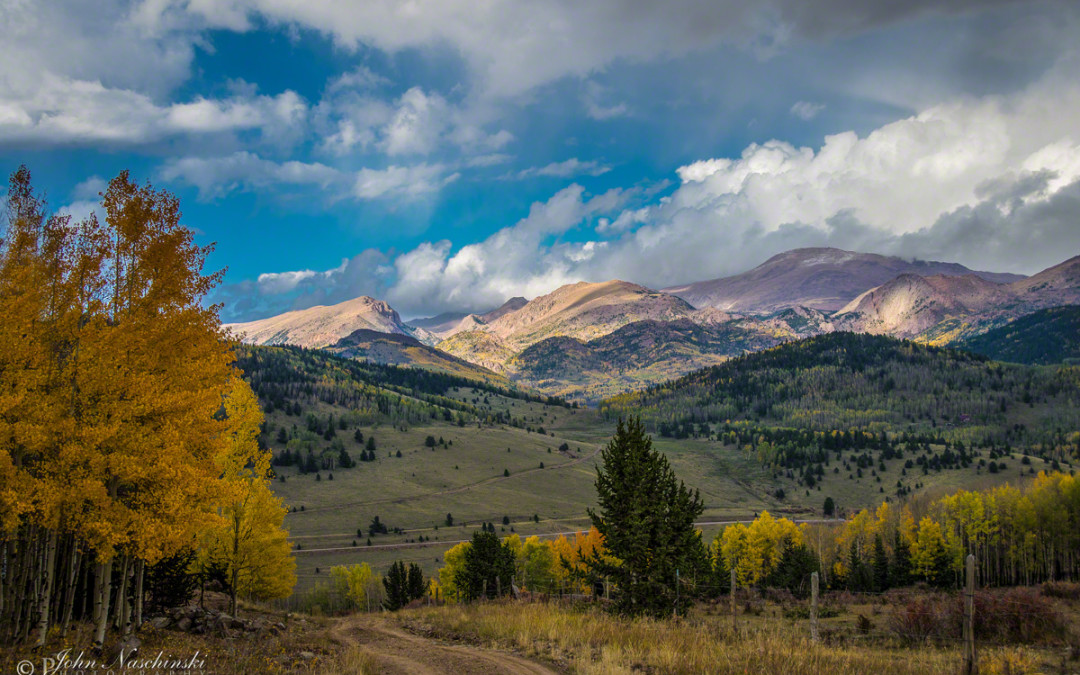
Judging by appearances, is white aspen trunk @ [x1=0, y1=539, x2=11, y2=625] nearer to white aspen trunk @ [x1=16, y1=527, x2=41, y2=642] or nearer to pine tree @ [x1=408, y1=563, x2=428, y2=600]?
white aspen trunk @ [x1=16, y1=527, x2=41, y2=642]

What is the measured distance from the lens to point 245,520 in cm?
3869

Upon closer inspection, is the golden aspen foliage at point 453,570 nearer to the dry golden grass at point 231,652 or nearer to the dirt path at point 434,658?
the dirt path at point 434,658

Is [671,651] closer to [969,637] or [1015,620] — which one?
[969,637]

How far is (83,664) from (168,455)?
542cm

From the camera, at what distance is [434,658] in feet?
59.4

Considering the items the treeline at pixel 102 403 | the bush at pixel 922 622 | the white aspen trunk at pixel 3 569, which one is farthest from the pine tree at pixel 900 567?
the white aspen trunk at pixel 3 569

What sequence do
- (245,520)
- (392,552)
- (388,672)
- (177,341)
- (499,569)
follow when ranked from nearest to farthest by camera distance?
(388,672) < (177,341) < (245,520) < (499,569) < (392,552)

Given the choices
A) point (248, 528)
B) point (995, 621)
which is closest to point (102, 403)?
point (248, 528)

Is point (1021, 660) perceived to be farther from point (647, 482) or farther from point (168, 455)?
point (168, 455)

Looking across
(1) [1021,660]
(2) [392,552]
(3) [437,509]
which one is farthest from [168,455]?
(3) [437,509]

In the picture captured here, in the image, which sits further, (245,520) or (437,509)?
(437,509)

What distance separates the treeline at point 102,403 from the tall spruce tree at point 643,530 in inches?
664

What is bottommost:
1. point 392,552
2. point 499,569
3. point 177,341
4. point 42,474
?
point 392,552

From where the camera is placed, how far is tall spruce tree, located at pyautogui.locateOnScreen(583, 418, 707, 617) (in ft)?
90.6
